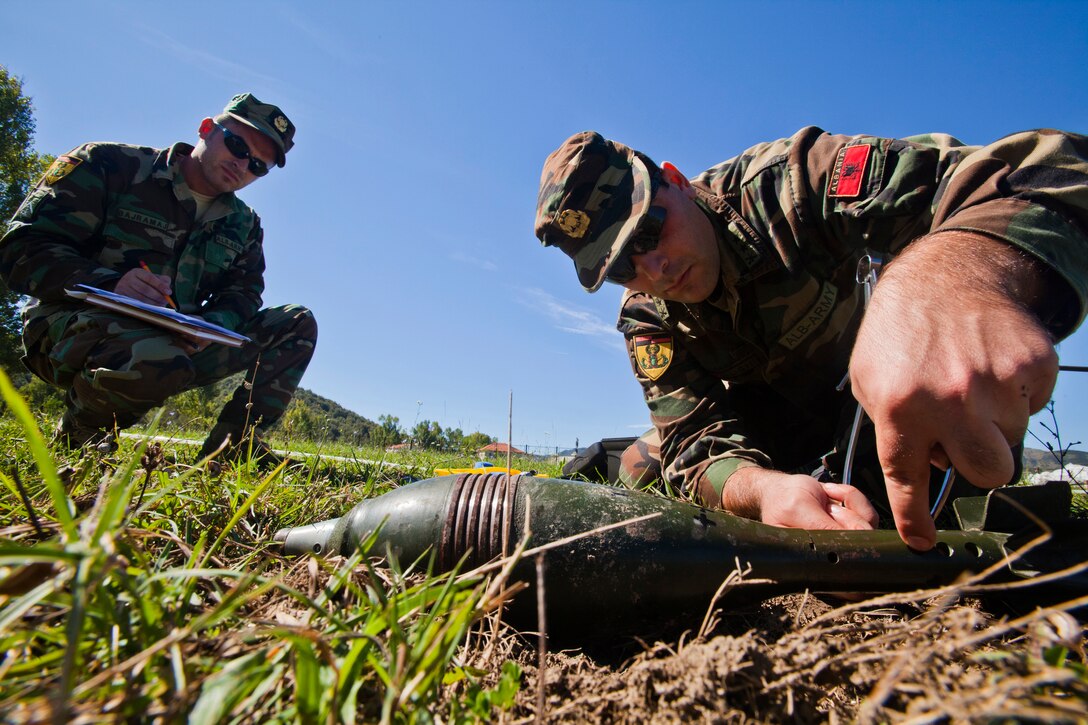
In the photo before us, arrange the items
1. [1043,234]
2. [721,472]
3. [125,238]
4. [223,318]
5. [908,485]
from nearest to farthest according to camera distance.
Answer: [908,485]
[1043,234]
[721,472]
[125,238]
[223,318]

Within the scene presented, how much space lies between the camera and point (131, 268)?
4.37m

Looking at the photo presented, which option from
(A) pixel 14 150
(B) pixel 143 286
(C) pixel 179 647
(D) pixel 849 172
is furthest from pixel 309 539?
(A) pixel 14 150

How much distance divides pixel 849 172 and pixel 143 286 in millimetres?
4514

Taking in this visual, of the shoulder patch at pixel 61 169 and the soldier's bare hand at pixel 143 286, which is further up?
the shoulder patch at pixel 61 169

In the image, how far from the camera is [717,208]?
301 cm

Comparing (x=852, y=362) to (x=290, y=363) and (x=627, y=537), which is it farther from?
(x=290, y=363)

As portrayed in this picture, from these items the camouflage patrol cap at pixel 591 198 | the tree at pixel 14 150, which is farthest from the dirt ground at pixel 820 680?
the tree at pixel 14 150

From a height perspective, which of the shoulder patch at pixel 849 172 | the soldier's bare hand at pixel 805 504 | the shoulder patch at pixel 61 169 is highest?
the shoulder patch at pixel 61 169

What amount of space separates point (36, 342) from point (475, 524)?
453 cm

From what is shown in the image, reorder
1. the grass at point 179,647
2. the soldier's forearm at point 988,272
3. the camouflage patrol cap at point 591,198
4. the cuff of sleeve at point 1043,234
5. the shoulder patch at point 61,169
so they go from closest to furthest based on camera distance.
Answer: the grass at point 179,647, the soldier's forearm at point 988,272, the cuff of sleeve at point 1043,234, the camouflage patrol cap at point 591,198, the shoulder patch at point 61,169

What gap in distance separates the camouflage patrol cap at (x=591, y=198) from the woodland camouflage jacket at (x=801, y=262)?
1.51ft

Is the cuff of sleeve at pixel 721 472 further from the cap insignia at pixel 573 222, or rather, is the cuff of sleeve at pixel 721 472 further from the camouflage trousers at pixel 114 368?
the camouflage trousers at pixel 114 368

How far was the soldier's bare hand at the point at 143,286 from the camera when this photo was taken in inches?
145

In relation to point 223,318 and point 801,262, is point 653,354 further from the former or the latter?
point 223,318
